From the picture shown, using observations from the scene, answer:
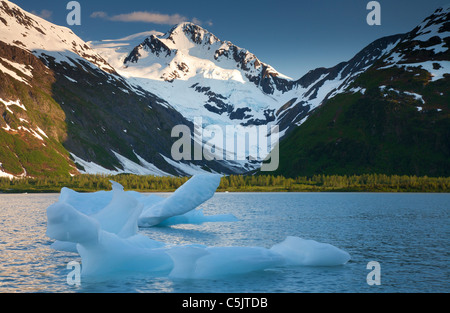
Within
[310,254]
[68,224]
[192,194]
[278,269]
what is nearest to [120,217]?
[68,224]

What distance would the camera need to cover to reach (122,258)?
27906mm

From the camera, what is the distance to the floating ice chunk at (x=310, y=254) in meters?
30.7

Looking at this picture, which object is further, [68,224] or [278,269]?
[278,269]

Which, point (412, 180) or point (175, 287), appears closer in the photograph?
point (175, 287)

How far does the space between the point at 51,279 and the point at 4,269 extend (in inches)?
183

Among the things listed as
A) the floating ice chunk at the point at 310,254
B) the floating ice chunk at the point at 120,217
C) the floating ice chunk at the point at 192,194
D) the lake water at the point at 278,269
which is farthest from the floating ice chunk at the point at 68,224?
the floating ice chunk at the point at 192,194

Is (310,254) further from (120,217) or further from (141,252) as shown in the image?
(120,217)

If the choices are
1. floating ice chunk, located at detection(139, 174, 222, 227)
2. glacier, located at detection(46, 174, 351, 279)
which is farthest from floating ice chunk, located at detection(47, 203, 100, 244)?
floating ice chunk, located at detection(139, 174, 222, 227)

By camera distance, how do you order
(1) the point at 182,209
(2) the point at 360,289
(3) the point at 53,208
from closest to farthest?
1. (3) the point at 53,208
2. (2) the point at 360,289
3. (1) the point at 182,209

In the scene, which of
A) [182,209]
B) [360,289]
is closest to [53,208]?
[360,289]

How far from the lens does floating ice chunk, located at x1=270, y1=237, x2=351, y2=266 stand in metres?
30.7

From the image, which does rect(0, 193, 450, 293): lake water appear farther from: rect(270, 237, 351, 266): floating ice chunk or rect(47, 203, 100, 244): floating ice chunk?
rect(47, 203, 100, 244): floating ice chunk

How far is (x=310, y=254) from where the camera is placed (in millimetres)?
30781
